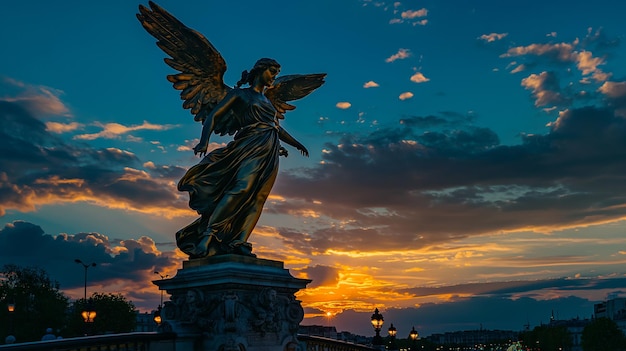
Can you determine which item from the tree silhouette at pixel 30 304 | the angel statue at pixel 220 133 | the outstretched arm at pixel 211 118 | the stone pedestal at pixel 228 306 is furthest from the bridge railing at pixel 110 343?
the tree silhouette at pixel 30 304

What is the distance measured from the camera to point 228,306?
41.7 ft

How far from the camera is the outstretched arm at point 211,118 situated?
14469mm

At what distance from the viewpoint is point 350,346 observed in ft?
59.1

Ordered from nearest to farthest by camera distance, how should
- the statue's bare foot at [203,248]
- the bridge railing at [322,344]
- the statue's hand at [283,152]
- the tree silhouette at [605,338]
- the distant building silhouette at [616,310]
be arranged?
the statue's bare foot at [203,248] → the bridge railing at [322,344] → the statue's hand at [283,152] → the tree silhouette at [605,338] → the distant building silhouette at [616,310]

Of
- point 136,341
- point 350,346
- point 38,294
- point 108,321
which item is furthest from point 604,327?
point 136,341

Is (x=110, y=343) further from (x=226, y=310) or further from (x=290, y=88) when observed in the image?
(x=290, y=88)

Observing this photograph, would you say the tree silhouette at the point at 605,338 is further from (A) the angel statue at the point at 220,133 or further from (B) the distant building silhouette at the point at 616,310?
(A) the angel statue at the point at 220,133

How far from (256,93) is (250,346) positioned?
5.50 metres

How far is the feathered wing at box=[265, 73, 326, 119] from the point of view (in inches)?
670

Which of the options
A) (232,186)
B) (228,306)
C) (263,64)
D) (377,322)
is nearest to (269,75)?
(263,64)

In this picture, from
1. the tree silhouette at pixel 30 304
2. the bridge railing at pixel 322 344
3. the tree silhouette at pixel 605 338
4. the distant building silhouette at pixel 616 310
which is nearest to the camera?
the bridge railing at pixel 322 344

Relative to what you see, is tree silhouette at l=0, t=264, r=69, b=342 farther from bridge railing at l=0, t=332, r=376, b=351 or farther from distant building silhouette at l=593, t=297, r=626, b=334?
distant building silhouette at l=593, t=297, r=626, b=334

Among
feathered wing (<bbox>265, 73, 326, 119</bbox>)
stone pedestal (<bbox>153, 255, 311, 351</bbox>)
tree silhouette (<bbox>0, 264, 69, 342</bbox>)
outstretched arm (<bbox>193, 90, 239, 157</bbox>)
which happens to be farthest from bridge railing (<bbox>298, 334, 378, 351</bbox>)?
tree silhouette (<bbox>0, 264, 69, 342</bbox>)

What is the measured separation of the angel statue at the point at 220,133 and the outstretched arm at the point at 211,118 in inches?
0.8
